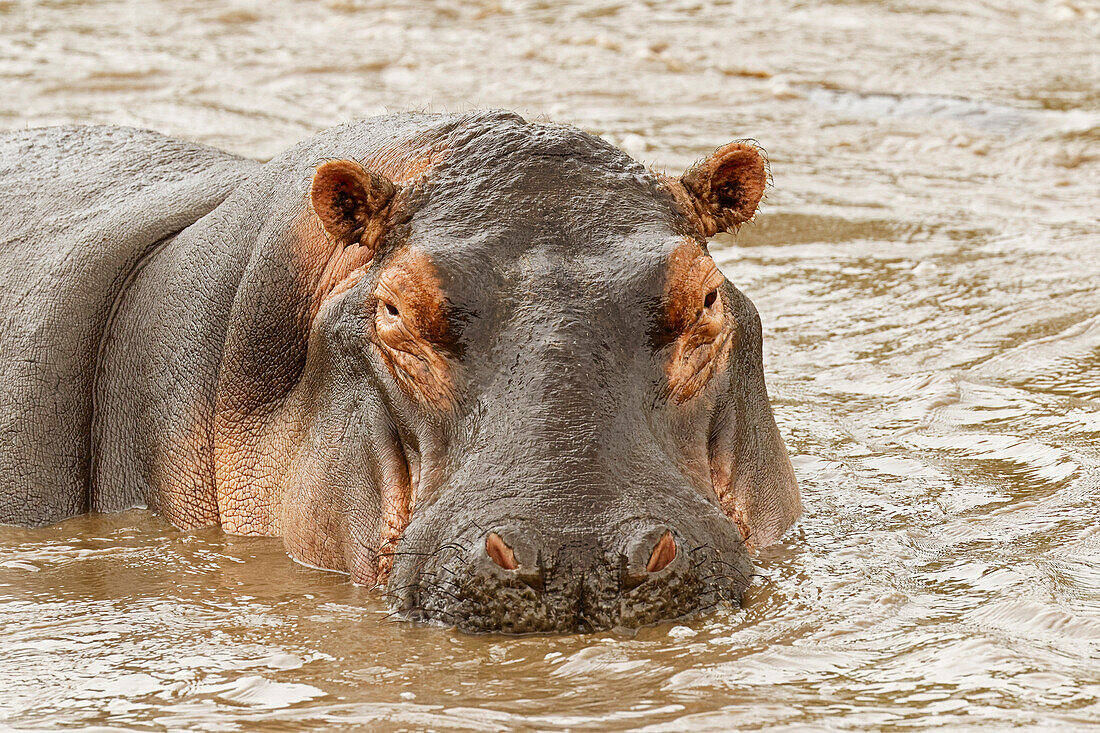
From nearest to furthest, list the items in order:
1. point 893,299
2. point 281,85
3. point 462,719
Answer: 1. point 462,719
2. point 893,299
3. point 281,85

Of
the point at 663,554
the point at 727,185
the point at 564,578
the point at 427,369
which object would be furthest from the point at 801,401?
the point at 564,578

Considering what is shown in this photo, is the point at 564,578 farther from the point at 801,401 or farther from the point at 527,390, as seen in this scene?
the point at 801,401

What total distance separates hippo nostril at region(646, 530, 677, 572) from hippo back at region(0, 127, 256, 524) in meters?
2.48

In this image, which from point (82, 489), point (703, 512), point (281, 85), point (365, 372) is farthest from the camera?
point (281, 85)

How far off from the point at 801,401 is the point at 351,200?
285cm

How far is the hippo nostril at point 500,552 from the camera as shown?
3951 mm

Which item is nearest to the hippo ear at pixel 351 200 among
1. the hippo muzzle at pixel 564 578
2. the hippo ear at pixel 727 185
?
the hippo ear at pixel 727 185

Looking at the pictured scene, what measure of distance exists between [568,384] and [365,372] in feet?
2.53

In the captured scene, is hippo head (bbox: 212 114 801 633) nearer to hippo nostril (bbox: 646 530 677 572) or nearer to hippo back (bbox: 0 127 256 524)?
hippo nostril (bbox: 646 530 677 572)

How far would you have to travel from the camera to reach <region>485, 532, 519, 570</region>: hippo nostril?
3.95 metres

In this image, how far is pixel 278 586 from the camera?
4.85 m

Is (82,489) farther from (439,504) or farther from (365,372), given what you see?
(439,504)

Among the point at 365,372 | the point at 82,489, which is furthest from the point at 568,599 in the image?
the point at 82,489

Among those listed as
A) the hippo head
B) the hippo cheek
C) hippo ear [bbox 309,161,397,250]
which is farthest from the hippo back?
the hippo cheek
